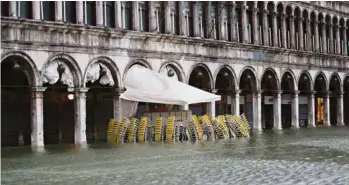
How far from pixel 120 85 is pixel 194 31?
5.62 m

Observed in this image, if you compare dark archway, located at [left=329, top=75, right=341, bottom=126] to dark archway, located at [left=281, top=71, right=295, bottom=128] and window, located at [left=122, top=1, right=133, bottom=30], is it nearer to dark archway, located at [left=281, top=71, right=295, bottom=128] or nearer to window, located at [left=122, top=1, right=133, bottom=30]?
dark archway, located at [left=281, top=71, right=295, bottom=128]

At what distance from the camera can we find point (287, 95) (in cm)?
3653

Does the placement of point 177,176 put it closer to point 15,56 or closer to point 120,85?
point 15,56

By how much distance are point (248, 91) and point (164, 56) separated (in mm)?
7580

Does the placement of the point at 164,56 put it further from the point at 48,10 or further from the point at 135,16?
the point at 48,10

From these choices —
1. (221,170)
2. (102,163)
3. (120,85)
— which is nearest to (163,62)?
(120,85)

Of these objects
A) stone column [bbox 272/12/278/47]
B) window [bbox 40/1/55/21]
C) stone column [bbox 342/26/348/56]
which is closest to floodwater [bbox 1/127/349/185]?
window [bbox 40/1/55/21]

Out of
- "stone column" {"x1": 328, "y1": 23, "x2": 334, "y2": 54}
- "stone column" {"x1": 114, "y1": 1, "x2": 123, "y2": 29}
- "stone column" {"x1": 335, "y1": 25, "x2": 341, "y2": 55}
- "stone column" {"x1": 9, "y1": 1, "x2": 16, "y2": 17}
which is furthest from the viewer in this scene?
"stone column" {"x1": 335, "y1": 25, "x2": 341, "y2": 55}

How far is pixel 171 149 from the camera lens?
58.7 feet

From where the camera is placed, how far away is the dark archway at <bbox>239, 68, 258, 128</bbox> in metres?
31.8

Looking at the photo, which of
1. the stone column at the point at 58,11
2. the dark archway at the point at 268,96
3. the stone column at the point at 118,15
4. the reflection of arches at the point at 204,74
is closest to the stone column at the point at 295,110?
the dark archway at the point at 268,96

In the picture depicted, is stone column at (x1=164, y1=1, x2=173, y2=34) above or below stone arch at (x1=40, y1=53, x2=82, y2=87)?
above

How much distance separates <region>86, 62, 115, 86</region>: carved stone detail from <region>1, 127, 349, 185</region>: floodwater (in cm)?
651

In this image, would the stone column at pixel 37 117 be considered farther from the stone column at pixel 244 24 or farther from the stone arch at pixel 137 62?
the stone column at pixel 244 24
